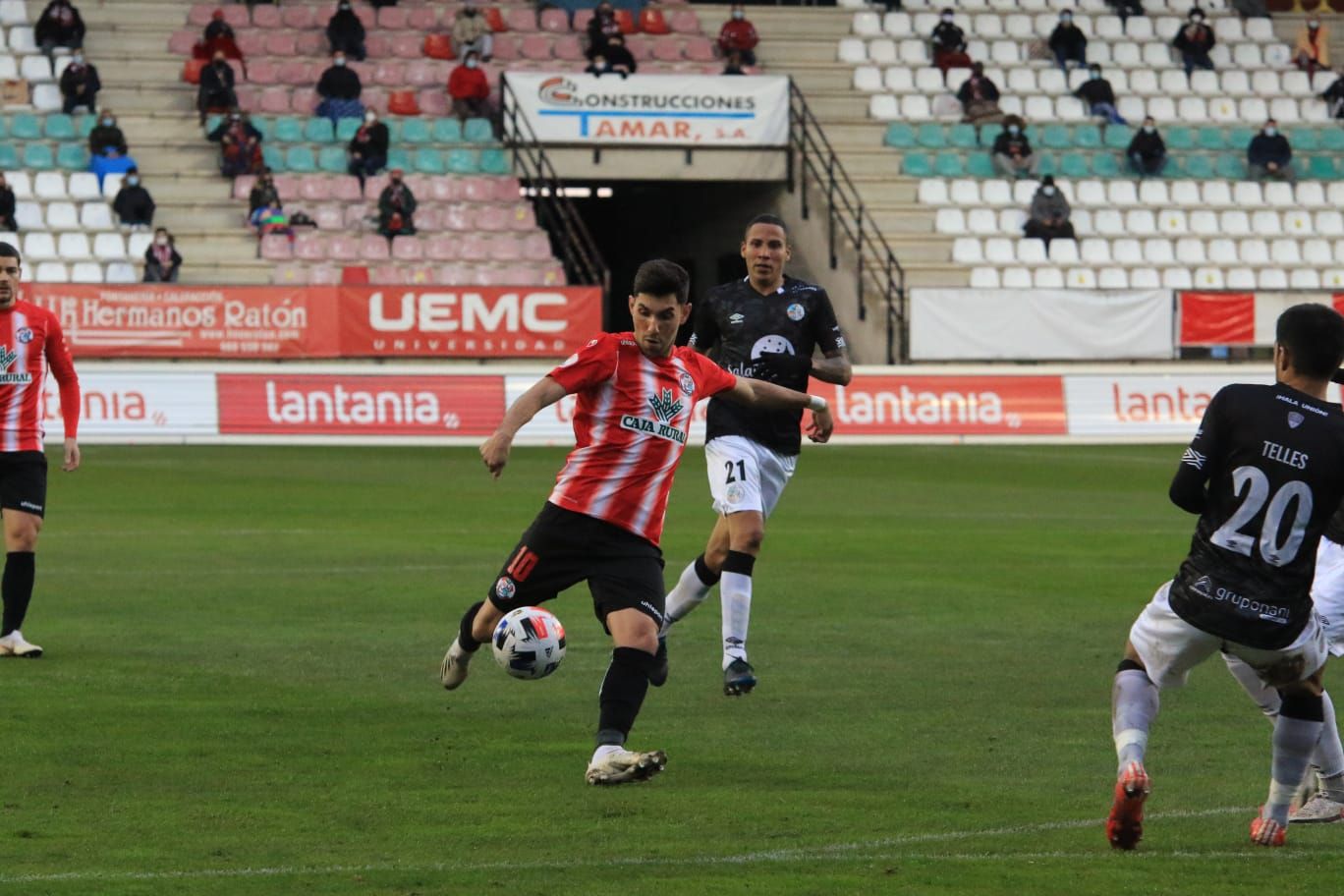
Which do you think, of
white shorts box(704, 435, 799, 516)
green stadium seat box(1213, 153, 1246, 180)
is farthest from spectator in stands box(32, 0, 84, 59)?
white shorts box(704, 435, 799, 516)

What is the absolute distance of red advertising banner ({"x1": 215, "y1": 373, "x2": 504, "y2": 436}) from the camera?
28297mm

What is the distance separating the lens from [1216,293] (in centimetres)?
3481

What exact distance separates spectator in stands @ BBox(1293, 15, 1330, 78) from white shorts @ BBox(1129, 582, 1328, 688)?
127ft

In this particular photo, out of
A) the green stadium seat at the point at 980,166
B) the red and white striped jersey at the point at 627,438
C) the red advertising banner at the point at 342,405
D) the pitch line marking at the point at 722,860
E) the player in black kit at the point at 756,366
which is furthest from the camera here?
the green stadium seat at the point at 980,166

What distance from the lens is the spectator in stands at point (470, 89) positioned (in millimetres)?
37219

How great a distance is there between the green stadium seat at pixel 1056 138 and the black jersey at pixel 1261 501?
113 ft

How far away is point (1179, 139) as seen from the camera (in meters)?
41.1

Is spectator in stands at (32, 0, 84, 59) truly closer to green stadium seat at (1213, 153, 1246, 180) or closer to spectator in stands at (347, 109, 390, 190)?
spectator in stands at (347, 109, 390, 190)

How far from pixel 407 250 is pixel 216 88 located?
4505mm

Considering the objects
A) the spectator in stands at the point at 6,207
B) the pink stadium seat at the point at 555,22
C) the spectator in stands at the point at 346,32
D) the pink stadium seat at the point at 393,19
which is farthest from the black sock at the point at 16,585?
the pink stadium seat at the point at 555,22

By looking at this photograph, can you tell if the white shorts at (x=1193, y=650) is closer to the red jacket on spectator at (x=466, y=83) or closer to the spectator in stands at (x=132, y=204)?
the spectator in stands at (x=132, y=204)

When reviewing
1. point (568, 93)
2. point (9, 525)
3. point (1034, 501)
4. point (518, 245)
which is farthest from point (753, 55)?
point (9, 525)

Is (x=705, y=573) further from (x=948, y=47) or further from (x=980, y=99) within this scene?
(x=948, y=47)

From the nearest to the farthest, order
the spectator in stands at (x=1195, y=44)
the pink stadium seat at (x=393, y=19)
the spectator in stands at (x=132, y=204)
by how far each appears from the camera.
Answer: the spectator in stands at (x=132, y=204), the pink stadium seat at (x=393, y=19), the spectator in stands at (x=1195, y=44)
